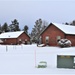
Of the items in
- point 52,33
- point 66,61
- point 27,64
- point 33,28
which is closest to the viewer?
point 66,61

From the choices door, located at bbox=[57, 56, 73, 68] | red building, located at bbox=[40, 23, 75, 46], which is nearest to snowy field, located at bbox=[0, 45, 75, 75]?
door, located at bbox=[57, 56, 73, 68]

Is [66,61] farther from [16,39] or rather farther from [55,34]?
[16,39]

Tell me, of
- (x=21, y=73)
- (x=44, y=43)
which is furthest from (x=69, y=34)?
(x=21, y=73)

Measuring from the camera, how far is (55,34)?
37.0 m

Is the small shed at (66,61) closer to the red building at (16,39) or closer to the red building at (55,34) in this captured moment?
the red building at (55,34)

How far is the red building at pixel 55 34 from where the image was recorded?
35281 mm

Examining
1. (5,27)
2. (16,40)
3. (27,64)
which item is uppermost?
(5,27)

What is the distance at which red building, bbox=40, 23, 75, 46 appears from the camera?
35.3 m

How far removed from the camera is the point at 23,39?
53.6 meters

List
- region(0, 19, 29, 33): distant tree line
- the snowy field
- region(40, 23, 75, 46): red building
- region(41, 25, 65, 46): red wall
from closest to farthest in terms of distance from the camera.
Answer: the snowy field
region(40, 23, 75, 46): red building
region(41, 25, 65, 46): red wall
region(0, 19, 29, 33): distant tree line

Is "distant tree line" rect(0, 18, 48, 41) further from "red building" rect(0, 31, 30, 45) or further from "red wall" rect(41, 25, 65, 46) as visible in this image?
"red wall" rect(41, 25, 65, 46)

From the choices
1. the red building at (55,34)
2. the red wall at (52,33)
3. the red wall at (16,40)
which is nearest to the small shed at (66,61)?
the red building at (55,34)

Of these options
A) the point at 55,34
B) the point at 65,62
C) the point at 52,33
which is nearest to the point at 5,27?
the point at 52,33

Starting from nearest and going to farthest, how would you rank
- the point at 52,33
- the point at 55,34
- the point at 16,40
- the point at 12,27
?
the point at 55,34
the point at 52,33
the point at 16,40
the point at 12,27
